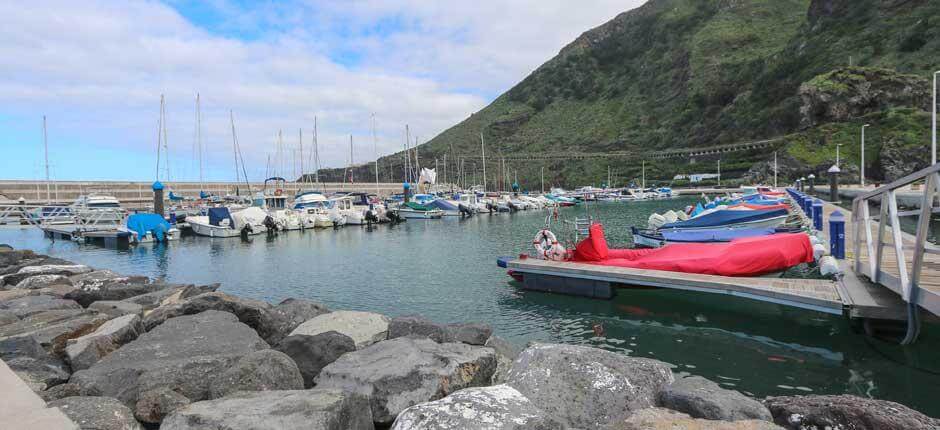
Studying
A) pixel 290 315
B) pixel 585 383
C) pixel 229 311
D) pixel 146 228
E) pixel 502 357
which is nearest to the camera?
pixel 585 383

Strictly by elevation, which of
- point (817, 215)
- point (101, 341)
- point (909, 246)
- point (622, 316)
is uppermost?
point (909, 246)

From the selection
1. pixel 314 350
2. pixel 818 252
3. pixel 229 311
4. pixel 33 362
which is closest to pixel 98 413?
pixel 314 350

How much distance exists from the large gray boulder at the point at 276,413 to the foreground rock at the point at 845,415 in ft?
15.0

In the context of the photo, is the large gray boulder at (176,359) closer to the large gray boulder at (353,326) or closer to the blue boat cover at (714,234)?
the large gray boulder at (353,326)

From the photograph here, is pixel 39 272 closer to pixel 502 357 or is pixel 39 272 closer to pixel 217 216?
pixel 502 357

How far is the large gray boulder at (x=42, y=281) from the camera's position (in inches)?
682

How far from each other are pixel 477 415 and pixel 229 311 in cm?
793

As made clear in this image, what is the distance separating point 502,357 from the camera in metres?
8.70

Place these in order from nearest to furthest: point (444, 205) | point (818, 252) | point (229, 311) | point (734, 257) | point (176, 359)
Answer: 1. point (176, 359)
2. point (229, 311)
3. point (734, 257)
4. point (818, 252)
5. point (444, 205)

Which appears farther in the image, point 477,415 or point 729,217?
point 729,217

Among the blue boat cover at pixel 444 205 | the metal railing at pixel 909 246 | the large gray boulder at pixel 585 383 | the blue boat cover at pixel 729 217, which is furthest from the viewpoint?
the blue boat cover at pixel 444 205

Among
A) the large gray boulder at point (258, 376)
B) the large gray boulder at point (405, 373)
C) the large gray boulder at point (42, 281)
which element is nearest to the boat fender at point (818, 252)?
the large gray boulder at point (405, 373)

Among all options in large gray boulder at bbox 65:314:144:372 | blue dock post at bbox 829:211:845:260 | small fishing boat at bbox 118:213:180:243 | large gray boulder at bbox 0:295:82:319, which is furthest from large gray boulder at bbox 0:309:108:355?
small fishing boat at bbox 118:213:180:243

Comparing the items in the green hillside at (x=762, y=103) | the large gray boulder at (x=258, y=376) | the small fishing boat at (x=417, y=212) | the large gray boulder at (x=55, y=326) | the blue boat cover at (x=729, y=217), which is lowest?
the small fishing boat at (x=417, y=212)
